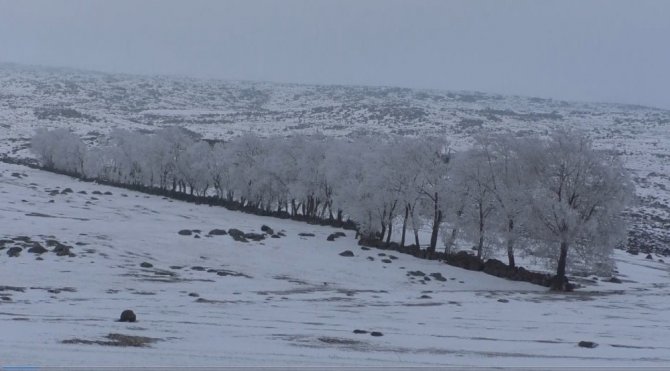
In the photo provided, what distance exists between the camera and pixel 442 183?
2119 inches

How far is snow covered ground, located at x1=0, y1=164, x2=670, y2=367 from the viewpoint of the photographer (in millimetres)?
14312

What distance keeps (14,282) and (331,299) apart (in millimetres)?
14743

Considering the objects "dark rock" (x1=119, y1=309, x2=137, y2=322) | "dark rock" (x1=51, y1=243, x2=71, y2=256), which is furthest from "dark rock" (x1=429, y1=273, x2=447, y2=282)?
"dark rock" (x1=119, y1=309, x2=137, y2=322)

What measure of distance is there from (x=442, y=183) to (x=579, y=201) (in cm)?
1431

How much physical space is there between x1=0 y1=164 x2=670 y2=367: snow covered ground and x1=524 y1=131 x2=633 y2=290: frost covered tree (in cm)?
373

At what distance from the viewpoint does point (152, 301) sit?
2412 centimetres

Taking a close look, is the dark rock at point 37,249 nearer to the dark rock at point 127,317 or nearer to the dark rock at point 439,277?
the dark rock at point 127,317

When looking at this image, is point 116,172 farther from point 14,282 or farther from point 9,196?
point 14,282

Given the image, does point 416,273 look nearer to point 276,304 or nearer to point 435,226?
point 435,226

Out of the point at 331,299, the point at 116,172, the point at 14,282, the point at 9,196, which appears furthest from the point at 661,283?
the point at 116,172

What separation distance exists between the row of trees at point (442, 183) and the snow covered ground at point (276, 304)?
13.6ft

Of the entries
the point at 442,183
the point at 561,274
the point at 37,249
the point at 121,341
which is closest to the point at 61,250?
the point at 37,249

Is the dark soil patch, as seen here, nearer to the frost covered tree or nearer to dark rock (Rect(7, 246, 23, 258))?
dark rock (Rect(7, 246, 23, 258))

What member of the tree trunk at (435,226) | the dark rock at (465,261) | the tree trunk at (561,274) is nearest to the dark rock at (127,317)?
the tree trunk at (561,274)
